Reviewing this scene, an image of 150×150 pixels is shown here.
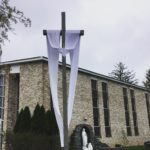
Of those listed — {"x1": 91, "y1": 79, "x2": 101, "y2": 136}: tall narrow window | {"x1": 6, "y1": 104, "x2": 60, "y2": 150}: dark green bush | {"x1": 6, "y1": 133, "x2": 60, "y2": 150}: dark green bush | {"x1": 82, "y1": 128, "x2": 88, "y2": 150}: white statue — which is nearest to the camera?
{"x1": 6, "y1": 133, "x2": 60, "y2": 150}: dark green bush

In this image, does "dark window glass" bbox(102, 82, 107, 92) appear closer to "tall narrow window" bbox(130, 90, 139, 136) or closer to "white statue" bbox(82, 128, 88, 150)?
"tall narrow window" bbox(130, 90, 139, 136)

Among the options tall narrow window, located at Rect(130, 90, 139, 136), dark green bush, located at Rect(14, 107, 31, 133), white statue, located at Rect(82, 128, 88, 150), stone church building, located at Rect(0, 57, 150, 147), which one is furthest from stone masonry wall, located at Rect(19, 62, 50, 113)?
tall narrow window, located at Rect(130, 90, 139, 136)

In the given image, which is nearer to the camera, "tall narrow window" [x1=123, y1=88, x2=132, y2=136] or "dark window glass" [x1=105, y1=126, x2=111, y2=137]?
"dark window glass" [x1=105, y1=126, x2=111, y2=137]

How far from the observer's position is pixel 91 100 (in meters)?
24.6

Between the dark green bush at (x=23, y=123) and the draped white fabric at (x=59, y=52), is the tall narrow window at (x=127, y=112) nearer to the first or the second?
the dark green bush at (x=23, y=123)

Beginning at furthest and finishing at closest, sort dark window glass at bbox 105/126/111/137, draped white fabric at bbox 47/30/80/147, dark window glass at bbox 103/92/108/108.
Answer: dark window glass at bbox 103/92/108/108
dark window glass at bbox 105/126/111/137
draped white fabric at bbox 47/30/80/147

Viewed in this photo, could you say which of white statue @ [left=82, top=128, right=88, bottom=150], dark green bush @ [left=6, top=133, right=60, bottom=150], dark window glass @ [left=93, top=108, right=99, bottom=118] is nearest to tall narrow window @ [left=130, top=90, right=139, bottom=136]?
dark window glass @ [left=93, top=108, right=99, bottom=118]

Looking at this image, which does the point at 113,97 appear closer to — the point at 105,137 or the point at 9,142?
the point at 105,137

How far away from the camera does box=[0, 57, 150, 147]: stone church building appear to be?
1994cm

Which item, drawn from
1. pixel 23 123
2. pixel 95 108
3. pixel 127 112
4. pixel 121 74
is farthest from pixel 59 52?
pixel 121 74

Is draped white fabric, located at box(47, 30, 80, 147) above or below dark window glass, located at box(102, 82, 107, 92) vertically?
below

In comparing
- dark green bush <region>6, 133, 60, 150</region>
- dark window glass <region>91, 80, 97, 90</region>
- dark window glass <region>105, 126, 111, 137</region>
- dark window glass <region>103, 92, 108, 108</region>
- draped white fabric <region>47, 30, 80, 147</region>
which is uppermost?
dark window glass <region>91, 80, 97, 90</region>

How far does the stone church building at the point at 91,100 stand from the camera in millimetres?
19938

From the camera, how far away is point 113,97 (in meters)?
27.8
